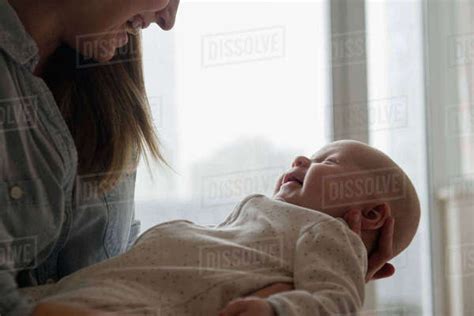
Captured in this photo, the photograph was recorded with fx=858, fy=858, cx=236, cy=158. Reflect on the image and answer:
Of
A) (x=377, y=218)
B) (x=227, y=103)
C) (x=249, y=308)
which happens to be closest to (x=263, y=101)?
(x=227, y=103)

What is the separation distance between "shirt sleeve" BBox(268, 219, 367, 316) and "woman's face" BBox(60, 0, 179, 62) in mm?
398

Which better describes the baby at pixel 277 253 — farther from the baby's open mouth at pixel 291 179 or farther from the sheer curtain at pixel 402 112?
the sheer curtain at pixel 402 112

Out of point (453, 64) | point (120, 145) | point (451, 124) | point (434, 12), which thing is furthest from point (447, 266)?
point (120, 145)

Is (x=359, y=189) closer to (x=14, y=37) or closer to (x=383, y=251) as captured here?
(x=383, y=251)

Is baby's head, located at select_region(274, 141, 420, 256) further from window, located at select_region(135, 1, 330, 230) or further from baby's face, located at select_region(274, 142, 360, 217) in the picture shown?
window, located at select_region(135, 1, 330, 230)

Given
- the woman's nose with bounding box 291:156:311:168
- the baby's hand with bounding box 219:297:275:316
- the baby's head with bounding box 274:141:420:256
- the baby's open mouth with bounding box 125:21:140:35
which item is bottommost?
the baby's hand with bounding box 219:297:275:316

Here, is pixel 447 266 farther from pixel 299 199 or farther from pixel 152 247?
pixel 152 247

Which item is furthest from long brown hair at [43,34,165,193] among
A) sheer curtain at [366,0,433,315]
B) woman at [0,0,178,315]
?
sheer curtain at [366,0,433,315]

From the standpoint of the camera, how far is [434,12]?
1946mm

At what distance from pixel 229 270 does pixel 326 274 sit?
0.39ft

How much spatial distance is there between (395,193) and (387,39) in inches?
29.9

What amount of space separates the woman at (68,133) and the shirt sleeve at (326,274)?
5 centimetres

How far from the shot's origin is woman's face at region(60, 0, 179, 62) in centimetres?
121

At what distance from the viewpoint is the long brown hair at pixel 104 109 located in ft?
4.12
